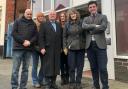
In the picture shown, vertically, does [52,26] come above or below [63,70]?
above

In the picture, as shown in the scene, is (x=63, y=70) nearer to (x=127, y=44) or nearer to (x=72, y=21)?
(x=72, y=21)

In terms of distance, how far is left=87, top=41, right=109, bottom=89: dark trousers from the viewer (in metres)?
7.32

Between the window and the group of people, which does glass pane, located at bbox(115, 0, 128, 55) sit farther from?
the window

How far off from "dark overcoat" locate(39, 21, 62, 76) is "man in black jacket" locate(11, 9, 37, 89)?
0.22m

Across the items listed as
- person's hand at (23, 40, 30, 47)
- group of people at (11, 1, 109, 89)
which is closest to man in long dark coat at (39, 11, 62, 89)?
group of people at (11, 1, 109, 89)

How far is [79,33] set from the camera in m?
7.96

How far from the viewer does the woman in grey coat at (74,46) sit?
795 cm

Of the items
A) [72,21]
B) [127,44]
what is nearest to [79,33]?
[72,21]

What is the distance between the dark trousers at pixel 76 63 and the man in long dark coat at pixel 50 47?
1.06ft

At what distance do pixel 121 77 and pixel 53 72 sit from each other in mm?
2361

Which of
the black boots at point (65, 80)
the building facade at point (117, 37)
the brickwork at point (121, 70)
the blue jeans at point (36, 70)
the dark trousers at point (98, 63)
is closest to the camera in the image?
the dark trousers at point (98, 63)

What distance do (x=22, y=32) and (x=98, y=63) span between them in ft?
6.47

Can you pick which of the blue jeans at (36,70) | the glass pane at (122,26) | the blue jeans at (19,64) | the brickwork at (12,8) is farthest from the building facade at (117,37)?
the brickwork at (12,8)

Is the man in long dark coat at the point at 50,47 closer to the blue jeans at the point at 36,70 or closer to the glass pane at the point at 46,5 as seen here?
the blue jeans at the point at 36,70
